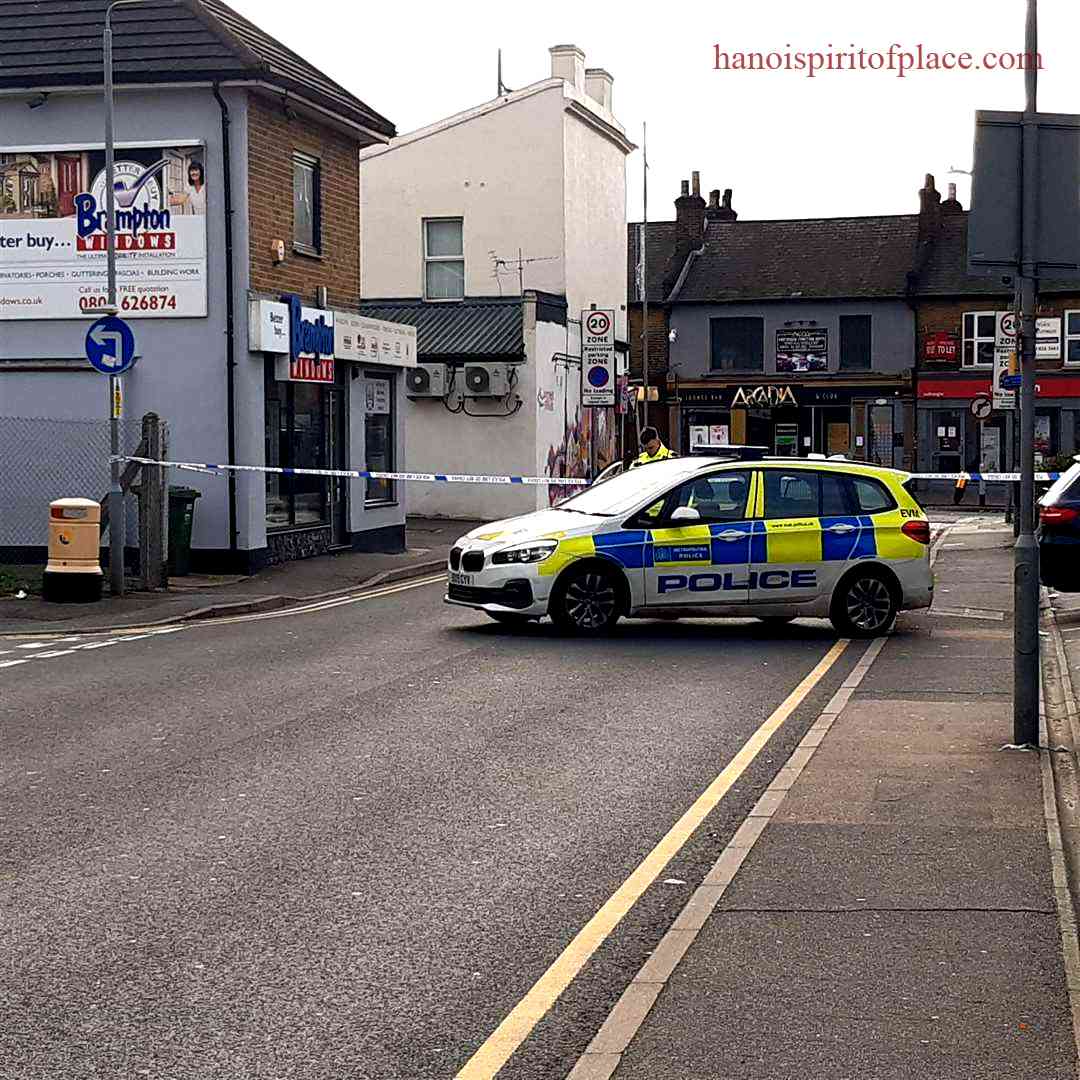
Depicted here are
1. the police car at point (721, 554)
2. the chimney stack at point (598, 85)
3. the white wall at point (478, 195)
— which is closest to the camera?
the police car at point (721, 554)

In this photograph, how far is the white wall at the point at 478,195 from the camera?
3650 centimetres

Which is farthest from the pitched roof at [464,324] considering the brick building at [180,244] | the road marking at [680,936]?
the road marking at [680,936]

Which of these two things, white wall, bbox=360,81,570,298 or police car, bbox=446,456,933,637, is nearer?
police car, bbox=446,456,933,637

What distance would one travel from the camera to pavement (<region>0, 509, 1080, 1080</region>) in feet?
17.3

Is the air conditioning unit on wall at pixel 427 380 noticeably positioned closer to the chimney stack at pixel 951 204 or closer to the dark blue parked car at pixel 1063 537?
the dark blue parked car at pixel 1063 537

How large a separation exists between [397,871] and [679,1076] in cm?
261

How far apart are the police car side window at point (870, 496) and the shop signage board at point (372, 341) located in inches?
403

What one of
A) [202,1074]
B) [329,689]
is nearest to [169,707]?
[329,689]

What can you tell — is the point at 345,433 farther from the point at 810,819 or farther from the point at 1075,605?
the point at 810,819

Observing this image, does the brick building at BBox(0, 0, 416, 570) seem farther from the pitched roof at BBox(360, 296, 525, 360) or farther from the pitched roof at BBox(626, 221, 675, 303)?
the pitched roof at BBox(626, 221, 675, 303)

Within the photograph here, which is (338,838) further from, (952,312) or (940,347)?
(952,312)

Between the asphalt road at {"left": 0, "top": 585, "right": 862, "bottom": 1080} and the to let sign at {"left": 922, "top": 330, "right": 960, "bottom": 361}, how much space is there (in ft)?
149

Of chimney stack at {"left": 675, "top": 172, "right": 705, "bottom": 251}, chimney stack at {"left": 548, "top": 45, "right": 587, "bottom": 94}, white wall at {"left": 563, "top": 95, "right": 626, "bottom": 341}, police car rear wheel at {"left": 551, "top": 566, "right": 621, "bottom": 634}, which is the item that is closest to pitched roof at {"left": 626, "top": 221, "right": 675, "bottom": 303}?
chimney stack at {"left": 675, "top": 172, "right": 705, "bottom": 251}

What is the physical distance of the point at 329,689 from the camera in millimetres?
12625
